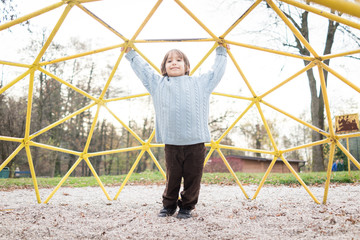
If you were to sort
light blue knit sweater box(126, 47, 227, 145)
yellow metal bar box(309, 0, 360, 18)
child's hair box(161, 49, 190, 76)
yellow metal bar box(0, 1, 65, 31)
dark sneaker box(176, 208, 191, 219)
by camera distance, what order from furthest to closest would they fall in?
child's hair box(161, 49, 190, 76) < dark sneaker box(176, 208, 191, 219) < light blue knit sweater box(126, 47, 227, 145) < yellow metal bar box(0, 1, 65, 31) < yellow metal bar box(309, 0, 360, 18)

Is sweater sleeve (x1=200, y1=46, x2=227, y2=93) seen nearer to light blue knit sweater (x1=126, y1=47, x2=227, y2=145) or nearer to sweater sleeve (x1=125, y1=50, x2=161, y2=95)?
light blue knit sweater (x1=126, y1=47, x2=227, y2=145)

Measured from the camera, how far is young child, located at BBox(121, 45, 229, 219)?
106 inches

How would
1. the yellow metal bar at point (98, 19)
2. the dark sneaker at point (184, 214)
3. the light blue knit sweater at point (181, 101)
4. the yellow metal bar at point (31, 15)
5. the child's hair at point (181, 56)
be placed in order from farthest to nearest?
the child's hair at point (181, 56) < the dark sneaker at point (184, 214) < the light blue knit sweater at point (181, 101) < the yellow metal bar at point (98, 19) < the yellow metal bar at point (31, 15)

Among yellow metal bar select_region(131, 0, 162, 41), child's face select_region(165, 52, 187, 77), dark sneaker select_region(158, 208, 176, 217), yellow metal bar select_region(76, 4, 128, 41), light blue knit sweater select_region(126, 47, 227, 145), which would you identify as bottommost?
dark sneaker select_region(158, 208, 176, 217)

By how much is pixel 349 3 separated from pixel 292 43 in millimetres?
13371

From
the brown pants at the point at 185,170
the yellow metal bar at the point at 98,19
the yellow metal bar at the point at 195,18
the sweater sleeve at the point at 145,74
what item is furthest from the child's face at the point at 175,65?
the brown pants at the point at 185,170

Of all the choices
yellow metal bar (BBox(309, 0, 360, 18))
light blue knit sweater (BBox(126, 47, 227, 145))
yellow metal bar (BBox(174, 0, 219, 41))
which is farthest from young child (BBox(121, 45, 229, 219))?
yellow metal bar (BBox(309, 0, 360, 18))

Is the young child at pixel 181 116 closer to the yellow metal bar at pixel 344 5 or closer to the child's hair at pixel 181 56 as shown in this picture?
the child's hair at pixel 181 56

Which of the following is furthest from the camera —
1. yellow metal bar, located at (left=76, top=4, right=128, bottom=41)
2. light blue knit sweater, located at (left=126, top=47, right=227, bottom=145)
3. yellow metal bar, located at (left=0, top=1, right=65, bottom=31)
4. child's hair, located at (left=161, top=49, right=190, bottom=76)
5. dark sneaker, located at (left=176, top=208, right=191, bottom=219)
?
child's hair, located at (left=161, top=49, right=190, bottom=76)

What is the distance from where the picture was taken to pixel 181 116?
2.71m

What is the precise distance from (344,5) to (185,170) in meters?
2.15

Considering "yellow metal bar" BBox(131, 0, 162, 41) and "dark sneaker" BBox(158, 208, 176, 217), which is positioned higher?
"yellow metal bar" BBox(131, 0, 162, 41)

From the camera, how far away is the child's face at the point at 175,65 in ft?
9.37

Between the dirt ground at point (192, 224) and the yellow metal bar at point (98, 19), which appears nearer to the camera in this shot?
the dirt ground at point (192, 224)
